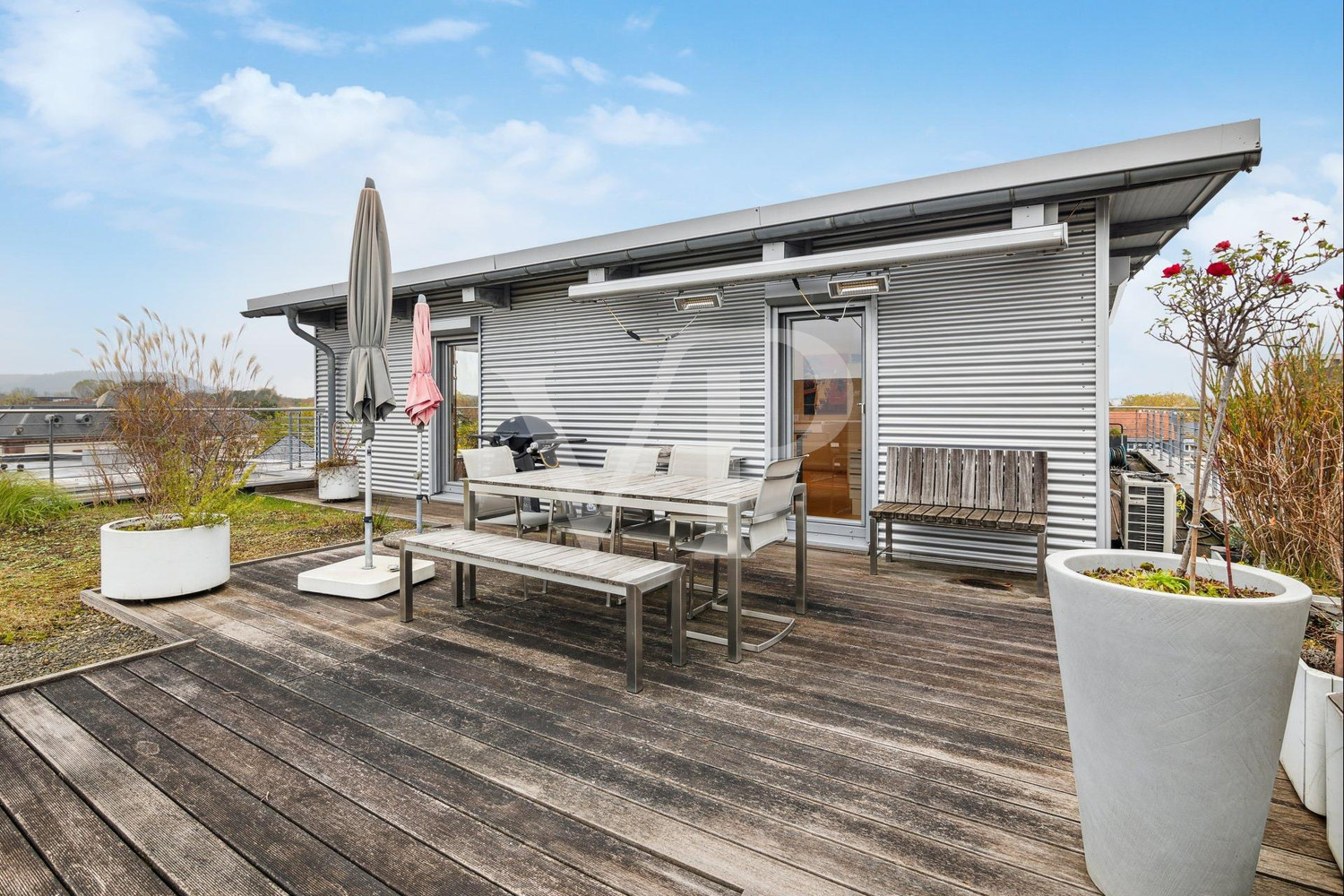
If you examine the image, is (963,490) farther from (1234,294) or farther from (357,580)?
(357,580)

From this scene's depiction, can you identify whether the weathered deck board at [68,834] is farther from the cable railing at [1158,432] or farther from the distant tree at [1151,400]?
the distant tree at [1151,400]

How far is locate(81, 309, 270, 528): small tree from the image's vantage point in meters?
4.15

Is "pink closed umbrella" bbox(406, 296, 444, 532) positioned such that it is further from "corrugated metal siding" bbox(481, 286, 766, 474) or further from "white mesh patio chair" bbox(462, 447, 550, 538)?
"corrugated metal siding" bbox(481, 286, 766, 474)

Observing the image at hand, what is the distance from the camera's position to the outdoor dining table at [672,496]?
10.3 ft

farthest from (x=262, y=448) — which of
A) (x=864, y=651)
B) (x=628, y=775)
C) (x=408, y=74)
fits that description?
(x=408, y=74)

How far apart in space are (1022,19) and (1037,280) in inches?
182

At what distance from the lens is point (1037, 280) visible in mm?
4812

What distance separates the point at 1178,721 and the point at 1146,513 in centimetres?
418

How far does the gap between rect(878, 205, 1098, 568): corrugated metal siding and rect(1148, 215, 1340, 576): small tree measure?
314 centimetres

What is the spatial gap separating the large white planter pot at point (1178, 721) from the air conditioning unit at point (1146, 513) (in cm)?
380

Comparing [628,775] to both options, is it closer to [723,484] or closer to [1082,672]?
[1082,672]

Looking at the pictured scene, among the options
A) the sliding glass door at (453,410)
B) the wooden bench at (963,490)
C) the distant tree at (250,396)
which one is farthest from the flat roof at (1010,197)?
the distant tree at (250,396)

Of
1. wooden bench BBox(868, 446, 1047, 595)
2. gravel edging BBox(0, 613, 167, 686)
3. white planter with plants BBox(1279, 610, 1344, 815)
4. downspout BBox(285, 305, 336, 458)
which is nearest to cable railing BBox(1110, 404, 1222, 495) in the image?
wooden bench BBox(868, 446, 1047, 595)

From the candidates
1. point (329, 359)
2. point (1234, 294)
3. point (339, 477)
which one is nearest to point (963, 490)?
point (1234, 294)
